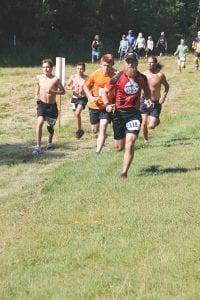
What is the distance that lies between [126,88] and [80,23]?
118 feet

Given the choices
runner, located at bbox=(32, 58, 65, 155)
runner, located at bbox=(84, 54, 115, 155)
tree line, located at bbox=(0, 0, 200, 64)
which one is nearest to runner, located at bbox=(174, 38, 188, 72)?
tree line, located at bbox=(0, 0, 200, 64)

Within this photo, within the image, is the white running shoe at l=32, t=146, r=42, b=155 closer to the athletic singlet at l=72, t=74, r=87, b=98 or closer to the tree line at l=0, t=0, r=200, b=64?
the athletic singlet at l=72, t=74, r=87, b=98

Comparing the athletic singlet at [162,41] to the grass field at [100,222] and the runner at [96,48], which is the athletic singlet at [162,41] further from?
the grass field at [100,222]

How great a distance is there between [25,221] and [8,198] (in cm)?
169

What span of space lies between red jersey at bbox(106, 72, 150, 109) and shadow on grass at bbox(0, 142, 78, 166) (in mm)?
3119

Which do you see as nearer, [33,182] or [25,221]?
[25,221]

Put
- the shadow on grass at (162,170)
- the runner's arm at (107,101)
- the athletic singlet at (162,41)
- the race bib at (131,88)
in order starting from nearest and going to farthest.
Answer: the race bib at (131,88) → the runner's arm at (107,101) → the shadow on grass at (162,170) → the athletic singlet at (162,41)

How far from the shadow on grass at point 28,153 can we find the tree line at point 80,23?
23777 millimetres

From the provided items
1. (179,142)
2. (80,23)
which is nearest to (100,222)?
(179,142)

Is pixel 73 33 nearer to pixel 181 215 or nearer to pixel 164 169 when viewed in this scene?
pixel 164 169

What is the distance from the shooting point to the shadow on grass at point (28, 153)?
12438 millimetres

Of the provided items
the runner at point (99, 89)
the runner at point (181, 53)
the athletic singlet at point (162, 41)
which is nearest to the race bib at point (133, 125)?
the runner at point (99, 89)

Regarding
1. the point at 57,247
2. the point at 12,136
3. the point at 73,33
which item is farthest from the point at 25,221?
the point at 73,33

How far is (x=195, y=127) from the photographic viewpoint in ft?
52.0
